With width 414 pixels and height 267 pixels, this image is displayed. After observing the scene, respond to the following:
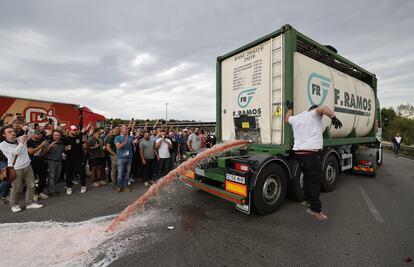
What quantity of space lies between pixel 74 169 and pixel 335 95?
23.5 feet

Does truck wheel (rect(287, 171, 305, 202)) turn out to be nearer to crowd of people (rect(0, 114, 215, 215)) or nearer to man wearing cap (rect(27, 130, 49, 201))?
crowd of people (rect(0, 114, 215, 215))

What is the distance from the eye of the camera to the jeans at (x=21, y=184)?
395 cm

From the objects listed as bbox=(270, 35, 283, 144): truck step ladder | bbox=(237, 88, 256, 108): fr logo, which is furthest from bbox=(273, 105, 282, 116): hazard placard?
bbox=(237, 88, 256, 108): fr logo

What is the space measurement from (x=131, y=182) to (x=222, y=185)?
3.54 metres

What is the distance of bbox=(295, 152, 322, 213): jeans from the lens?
3.45 metres

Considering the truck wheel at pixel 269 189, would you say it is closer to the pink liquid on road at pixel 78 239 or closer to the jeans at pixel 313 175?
the jeans at pixel 313 175

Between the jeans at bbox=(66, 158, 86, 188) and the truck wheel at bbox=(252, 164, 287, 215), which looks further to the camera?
the jeans at bbox=(66, 158, 86, 188)

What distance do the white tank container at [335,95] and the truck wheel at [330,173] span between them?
0.69 m

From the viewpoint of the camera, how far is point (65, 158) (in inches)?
208

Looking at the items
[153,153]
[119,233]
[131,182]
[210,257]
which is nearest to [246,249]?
[210,257]

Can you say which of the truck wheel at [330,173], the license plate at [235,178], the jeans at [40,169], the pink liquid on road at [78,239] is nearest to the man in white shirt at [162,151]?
the pink liquid on road at [78,239]

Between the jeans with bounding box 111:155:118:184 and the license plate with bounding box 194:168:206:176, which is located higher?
the license plate with bounding box 194:168:206:176

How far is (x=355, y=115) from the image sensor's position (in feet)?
18.8

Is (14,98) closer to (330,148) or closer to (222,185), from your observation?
(222,185)
